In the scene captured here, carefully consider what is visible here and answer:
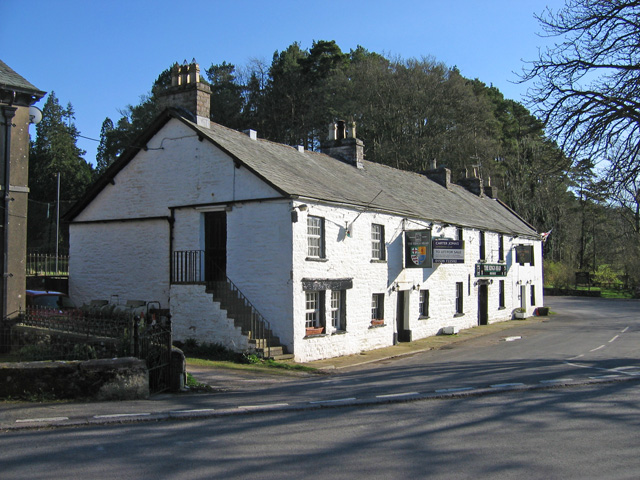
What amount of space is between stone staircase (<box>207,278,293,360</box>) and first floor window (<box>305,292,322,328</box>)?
55.1 inches

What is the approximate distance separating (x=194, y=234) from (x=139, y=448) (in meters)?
12.9

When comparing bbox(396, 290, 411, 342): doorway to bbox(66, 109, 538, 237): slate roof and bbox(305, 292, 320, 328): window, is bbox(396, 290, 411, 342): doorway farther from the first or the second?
bbox(305, 292, 320, 328): window

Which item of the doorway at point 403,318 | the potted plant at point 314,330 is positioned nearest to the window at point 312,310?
the potted plant at point 314,330

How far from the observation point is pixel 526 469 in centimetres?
668

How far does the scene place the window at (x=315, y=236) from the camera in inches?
743

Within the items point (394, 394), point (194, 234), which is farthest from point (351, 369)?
point (194, 234)

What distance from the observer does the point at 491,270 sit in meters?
32.5

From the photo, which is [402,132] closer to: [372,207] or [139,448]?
[372,207]

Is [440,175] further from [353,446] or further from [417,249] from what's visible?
[353,446]

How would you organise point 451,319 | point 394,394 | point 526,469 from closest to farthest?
point 526,469
point 394,394
point 451,319

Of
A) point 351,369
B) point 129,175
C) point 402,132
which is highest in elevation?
point 402,132

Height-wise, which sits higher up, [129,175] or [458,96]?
[458,96]

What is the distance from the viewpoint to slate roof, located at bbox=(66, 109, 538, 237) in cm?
1903

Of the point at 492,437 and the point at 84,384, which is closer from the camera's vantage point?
the point at 492,437
